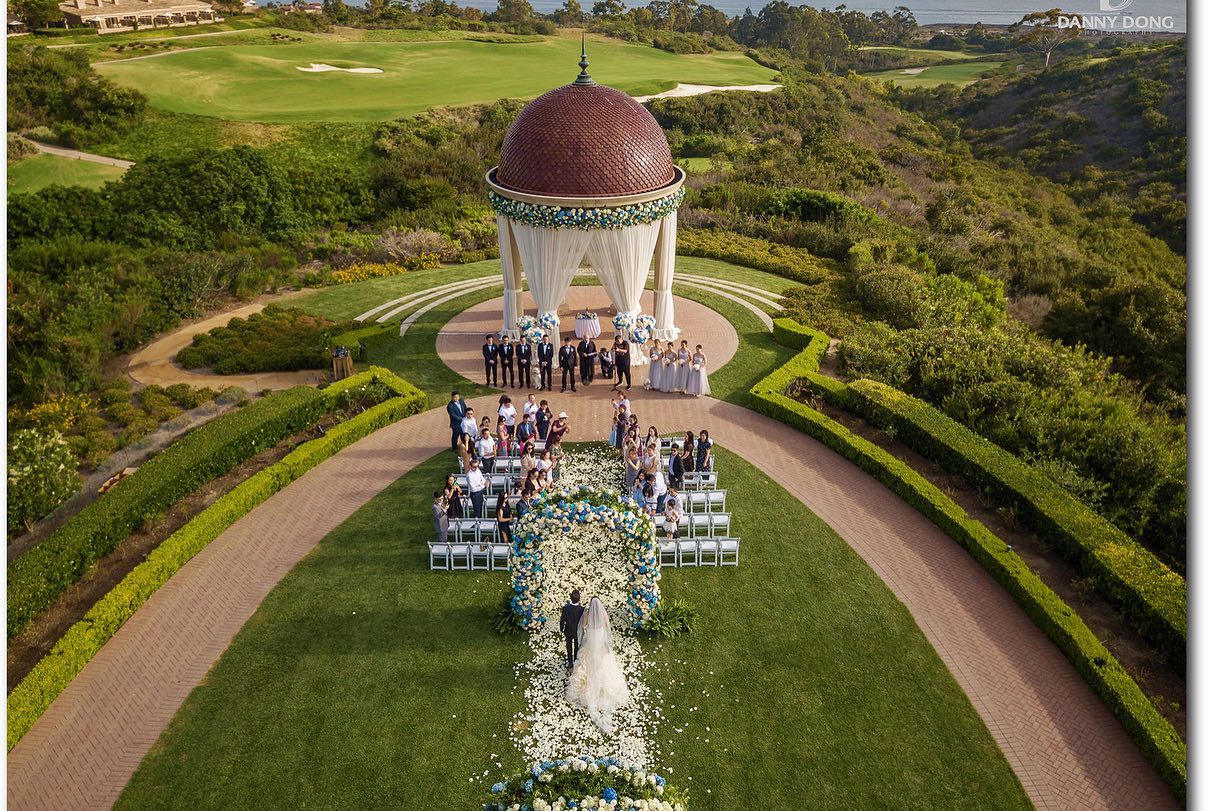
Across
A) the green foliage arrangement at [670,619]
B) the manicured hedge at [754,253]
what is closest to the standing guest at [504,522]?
the green foliage arrangement at [670,619]

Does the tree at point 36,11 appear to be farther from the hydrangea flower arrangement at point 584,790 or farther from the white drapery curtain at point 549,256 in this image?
the hydrangea flower arrangement at point 584,790

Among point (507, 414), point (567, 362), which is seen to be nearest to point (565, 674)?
point (507, 414)

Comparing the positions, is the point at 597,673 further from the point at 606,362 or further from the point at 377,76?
the point at 377,76

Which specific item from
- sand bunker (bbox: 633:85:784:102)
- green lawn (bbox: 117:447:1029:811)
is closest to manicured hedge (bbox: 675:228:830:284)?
green lawn (bbox: 117:447:1029:811)

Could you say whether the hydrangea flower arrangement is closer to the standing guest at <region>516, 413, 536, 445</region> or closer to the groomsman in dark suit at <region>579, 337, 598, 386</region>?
the standing guest at <region>516, 413, 536, 445</region>

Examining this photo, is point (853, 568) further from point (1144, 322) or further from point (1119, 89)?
point (1119, 89)
